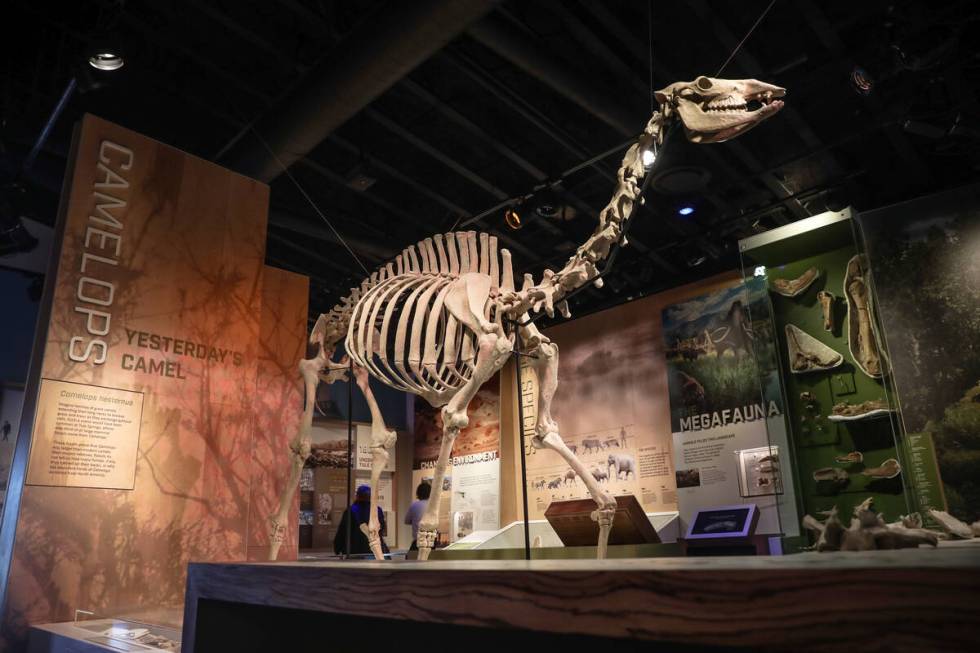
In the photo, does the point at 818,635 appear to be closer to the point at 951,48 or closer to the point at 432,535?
the point at 432,535

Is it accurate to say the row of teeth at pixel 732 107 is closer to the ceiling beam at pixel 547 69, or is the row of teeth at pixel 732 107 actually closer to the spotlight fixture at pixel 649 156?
the spotlight fixture at pixel 649 156

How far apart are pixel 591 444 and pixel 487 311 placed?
591 centimetres

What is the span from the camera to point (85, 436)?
5293mm

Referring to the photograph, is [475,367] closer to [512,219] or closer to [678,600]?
[678,600]

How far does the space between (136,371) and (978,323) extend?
691cm

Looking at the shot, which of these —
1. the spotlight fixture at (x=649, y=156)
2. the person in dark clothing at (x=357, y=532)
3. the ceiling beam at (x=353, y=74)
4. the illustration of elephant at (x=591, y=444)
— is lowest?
the person in dark clothing at (x=357, y=532)

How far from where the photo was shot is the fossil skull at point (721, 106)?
3.97 meters

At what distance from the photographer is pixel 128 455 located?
5566mm

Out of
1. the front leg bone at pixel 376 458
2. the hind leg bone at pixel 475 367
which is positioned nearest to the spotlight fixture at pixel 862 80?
the hind leg bone at pixel 475 367

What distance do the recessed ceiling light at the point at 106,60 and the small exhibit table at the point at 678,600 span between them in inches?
198

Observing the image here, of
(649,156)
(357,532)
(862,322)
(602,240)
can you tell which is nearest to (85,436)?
(357,532)

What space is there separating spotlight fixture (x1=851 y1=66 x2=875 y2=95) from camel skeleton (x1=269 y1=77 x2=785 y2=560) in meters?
1.67

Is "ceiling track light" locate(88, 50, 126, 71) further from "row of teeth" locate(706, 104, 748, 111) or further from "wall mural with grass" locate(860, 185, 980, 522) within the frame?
"wall mural with grass" locate(860, 185, 980, 522)

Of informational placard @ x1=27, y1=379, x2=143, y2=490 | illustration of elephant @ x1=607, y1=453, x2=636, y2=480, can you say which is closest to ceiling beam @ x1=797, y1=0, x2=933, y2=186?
illustration of elephant @ x1=607, y1=453, x2=636, y2=480
